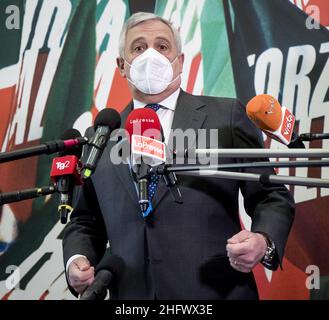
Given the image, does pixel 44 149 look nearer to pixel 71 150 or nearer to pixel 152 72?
pixel 71 150

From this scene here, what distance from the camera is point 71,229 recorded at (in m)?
2.38

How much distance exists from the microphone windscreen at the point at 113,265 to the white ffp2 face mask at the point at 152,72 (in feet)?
2.31

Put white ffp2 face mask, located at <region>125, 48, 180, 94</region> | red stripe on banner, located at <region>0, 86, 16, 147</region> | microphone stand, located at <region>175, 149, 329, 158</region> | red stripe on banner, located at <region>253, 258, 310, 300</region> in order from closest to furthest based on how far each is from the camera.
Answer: microphone stand, located at <region>175, 149, 329, 158</region>
white ffp2 face mask, located at <region>125, 48, 180, 94</region>
red stripe on banner, located at <region>253, 258, 310, 300</region>
red stripe on banner, located at <region>0, 86, 16, 147</region>

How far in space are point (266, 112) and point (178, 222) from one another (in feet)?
2.10

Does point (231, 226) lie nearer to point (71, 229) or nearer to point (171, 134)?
point (171, 134)

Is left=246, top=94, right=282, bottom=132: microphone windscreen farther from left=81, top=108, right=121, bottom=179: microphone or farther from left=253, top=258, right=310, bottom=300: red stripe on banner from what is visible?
left=253, top=258, right=310, bottom=300: red stripe on banner

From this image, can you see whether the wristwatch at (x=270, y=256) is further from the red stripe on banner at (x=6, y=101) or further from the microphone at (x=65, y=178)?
the red stripe on banner at (x=6, y=101)

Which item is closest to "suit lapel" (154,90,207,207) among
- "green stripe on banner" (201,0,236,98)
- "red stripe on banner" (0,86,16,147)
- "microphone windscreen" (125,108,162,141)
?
"microphone windscreen" (125,108,162,141)

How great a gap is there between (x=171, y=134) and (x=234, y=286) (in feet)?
1.97

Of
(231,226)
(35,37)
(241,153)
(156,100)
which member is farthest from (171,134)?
(35,37)

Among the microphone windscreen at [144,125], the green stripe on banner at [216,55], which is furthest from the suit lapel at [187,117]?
the green stripe on banner at [216,55]

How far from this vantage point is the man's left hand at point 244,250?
70.3 inches

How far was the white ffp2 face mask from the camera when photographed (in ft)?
7.87

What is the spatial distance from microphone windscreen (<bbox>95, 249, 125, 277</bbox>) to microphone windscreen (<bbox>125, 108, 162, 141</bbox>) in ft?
1.55
